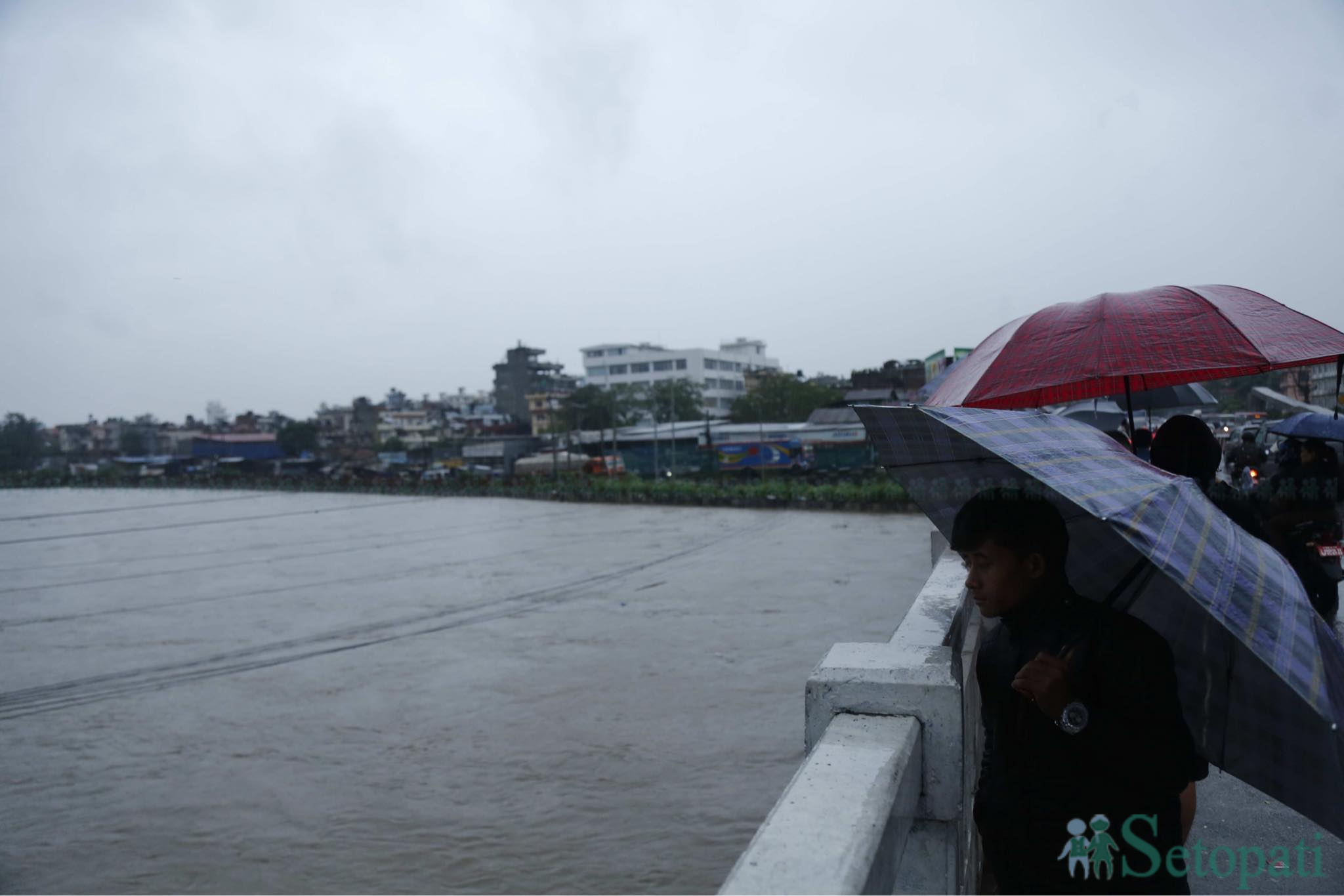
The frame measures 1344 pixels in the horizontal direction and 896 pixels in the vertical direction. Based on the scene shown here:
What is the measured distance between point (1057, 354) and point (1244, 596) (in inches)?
52.3

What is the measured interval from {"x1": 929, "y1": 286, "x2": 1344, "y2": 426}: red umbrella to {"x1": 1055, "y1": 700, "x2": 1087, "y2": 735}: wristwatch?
1189 millimetres

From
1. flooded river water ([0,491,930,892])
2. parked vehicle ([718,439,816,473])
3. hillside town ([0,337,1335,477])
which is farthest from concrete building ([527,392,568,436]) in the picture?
flooded river water ([0,491,930,892])

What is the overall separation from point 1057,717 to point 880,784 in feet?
1.03

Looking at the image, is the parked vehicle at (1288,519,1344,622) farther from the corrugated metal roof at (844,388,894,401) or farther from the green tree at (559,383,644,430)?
the green tree at (559,383,644,430)

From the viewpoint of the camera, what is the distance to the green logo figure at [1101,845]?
5.24 feet

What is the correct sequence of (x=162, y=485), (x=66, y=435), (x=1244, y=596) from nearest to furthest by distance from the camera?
(x=1244, y=596) → (x=162, y=485) → (x=66, y=435)

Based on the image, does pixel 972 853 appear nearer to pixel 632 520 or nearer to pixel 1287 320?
pixel 1287 320

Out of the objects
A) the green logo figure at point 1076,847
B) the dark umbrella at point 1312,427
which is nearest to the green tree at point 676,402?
the dark umbrella at point 1312,427

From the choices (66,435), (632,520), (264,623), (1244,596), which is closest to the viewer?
(1244,596)

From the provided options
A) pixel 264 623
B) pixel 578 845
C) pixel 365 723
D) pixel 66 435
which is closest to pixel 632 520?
pixel 264 623

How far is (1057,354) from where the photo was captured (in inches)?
105

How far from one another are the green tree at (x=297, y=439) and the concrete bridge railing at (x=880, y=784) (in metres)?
83.4

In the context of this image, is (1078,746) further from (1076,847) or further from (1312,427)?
(1312,427)

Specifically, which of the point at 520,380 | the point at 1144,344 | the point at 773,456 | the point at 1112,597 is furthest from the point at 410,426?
the point at 1112,597
